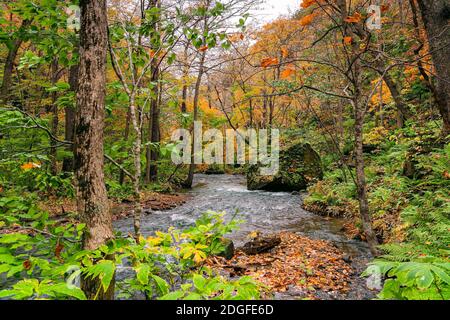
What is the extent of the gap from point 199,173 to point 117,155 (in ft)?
74.8

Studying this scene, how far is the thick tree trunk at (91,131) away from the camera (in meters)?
1.87

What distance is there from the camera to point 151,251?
167 cm

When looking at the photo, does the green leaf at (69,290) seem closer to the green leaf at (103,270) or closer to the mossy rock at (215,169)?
the green leaf at (103,270)

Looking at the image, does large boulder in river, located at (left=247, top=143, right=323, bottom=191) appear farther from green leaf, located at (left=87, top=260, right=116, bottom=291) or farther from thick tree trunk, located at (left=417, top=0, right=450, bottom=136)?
green leaf, located at (left=87, top=260, right=116, bottom=291)

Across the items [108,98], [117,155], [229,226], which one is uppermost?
[108,98]

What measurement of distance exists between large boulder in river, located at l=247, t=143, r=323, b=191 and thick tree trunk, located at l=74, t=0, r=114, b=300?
13.2 m

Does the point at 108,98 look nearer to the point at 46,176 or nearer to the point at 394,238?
the point at 46,176

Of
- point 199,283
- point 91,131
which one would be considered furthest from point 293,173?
point 199,283

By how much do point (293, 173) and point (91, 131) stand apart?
13.7m

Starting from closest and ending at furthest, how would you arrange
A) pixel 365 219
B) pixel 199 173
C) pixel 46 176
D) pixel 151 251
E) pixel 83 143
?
pixel 151 251, pixel 83 143, pixel 46 176, pixel 365 219, pixel 199 173

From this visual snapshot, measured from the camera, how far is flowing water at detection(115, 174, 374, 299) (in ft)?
18.8

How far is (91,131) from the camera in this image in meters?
1.90
